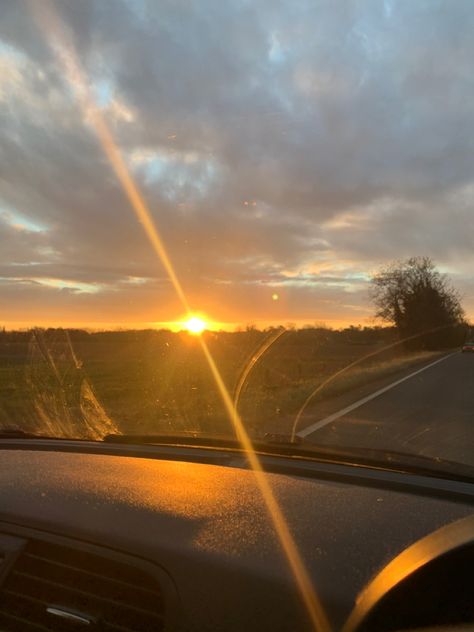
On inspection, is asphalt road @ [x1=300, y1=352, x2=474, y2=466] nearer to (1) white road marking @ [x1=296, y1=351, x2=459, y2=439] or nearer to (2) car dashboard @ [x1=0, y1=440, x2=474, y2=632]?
(1) white road marking @ [x1=296, y1=351, x2=459, y2=439]

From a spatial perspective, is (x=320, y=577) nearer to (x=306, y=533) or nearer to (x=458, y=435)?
(x=306, y=533)

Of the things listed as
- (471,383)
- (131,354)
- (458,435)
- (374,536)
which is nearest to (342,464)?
(374,536)

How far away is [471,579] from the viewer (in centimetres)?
205

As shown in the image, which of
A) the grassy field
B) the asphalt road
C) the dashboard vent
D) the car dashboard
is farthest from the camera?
the grassy field

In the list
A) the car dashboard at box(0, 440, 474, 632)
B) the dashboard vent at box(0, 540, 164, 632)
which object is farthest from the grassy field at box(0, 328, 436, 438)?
the dashboard vent at box(0, 540, 164, 632)

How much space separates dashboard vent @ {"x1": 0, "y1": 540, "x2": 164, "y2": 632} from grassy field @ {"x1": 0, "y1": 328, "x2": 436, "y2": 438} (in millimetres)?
2378

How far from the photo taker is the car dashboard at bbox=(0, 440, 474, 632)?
1.87 m

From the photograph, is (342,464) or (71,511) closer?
(71,511)

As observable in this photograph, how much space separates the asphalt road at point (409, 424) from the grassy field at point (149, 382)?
1.35 metres

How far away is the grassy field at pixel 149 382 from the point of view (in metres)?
10.4

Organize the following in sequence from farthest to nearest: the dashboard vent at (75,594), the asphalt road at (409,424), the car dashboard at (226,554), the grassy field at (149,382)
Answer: the grassy field at (149,382) < the asphalt road at (409,424) < the dashboard vent at (75,594) < the car dashboard at (226,554)

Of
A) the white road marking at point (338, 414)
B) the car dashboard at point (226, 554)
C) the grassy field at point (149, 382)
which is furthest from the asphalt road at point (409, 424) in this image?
the car dashboard at point (226, 554)

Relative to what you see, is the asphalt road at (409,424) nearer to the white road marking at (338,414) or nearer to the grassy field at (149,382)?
the white road marking at (338,414)

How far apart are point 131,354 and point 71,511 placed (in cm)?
3167
